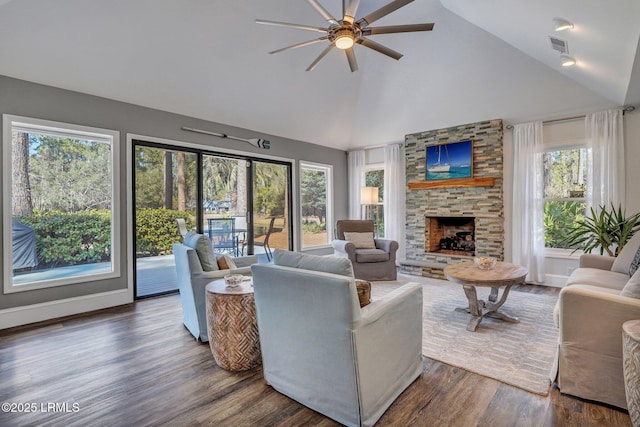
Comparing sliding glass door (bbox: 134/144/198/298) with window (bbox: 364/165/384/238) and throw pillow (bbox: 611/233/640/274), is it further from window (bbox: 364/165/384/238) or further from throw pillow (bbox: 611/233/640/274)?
throw pillow (bbox: 611/233/640/274)

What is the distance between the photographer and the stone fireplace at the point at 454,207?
513cm

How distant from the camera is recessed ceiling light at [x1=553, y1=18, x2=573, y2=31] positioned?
272cm

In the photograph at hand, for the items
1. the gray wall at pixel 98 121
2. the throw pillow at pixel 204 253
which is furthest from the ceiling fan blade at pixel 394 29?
the gray wall at pixel 98 121

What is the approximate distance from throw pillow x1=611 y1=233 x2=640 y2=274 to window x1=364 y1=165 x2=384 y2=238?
4.07 metres

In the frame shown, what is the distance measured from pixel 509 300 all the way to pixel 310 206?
4.05 metres

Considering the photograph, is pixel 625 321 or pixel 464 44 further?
pixel 464 44

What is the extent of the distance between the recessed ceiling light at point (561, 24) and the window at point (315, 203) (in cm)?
447

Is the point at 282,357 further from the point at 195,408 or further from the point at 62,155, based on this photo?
the point at 62,155

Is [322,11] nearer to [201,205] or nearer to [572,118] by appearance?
[201,205]

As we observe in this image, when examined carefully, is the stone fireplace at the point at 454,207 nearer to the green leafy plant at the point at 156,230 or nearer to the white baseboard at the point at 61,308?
the green leafy plant at the point at 156,230

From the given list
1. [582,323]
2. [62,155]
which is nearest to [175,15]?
[62,155]

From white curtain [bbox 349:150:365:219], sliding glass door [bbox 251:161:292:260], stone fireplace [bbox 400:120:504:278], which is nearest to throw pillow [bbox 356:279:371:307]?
stone fireplace [bbox 400:120:504:278]

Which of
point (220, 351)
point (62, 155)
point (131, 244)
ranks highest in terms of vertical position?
point (62, 155)

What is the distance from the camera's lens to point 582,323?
1933 millimetres
